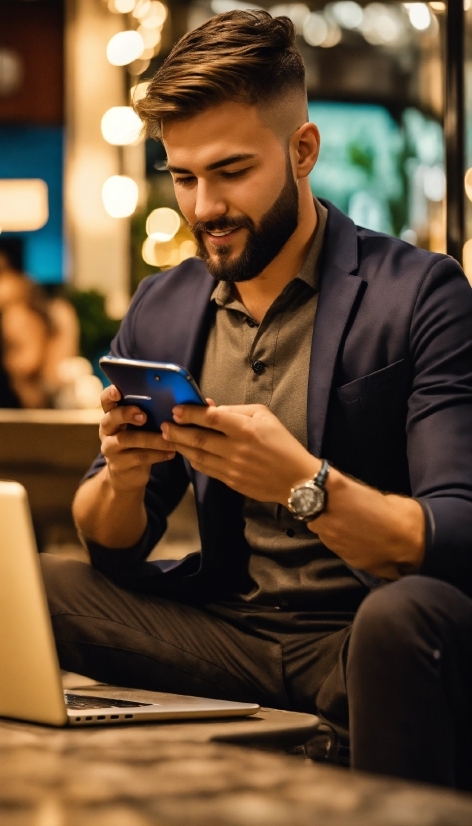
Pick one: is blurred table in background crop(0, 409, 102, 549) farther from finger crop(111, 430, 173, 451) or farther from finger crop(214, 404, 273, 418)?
finger crop(214, 404, 273, 418)

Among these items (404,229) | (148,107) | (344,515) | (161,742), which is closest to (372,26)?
(404,229)

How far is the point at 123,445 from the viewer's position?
1.66 m

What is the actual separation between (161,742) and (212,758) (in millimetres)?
137

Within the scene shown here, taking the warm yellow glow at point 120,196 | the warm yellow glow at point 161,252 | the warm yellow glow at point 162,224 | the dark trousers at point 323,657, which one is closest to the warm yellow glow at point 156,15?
the warm yellow glow at point 120,196

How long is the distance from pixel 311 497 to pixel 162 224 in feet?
17.5

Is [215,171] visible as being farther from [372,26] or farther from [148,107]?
[372,26]

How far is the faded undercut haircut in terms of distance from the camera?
1801mm

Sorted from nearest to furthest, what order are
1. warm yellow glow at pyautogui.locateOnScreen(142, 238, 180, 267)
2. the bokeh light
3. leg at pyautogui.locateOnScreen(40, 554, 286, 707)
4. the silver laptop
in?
the silver laptop → leg at pyautogui.locateOnScreen(40, 554, 286, 707) → warm yellow glow at pyautogui.locateOnScreen(142, 238, 180, 267) → the bokeh light

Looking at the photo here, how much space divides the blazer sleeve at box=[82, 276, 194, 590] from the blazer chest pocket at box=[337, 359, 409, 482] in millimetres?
404

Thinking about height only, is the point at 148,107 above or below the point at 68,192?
above

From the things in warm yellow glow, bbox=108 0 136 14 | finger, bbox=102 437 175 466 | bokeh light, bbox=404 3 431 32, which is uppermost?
warm yellow glow, bbox=108 0 136 14

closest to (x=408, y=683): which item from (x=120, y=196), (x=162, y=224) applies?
(x=162, y=224)

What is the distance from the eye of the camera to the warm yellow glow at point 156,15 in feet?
23.9

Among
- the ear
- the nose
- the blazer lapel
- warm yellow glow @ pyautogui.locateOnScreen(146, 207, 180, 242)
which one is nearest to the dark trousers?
the blazer lapel
